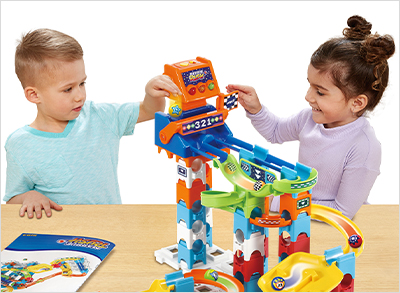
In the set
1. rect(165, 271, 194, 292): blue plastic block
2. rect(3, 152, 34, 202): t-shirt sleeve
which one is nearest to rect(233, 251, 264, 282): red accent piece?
rect(165, 271, 194, 292): blue plastic block

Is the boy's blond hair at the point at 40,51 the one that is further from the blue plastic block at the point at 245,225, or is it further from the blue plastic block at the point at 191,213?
the blue plastic block at the point at 245,225

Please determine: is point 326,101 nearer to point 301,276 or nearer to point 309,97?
point 309,97

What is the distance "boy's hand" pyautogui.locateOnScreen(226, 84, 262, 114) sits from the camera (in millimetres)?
1760

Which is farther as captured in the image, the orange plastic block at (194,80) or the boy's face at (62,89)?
the boy's face at (62,89)

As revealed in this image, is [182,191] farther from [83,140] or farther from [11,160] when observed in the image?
[11,160]

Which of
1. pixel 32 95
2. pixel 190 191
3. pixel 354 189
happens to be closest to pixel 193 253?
pixel 190 191

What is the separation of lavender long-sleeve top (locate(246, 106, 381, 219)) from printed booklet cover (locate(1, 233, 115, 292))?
564mm

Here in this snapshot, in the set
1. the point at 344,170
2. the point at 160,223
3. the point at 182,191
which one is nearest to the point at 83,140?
the point at 160,223

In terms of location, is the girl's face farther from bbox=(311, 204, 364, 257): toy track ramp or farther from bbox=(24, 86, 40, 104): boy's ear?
bbox=(24, 86, 40, 104): boy's ear

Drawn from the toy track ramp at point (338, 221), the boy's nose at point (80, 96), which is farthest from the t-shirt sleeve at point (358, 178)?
the boy's nose at point (80, 96)

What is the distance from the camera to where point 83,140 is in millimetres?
1858

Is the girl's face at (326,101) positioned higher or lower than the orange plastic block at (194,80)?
lower

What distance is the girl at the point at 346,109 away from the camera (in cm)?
164

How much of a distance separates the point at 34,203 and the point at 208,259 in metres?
0.59
